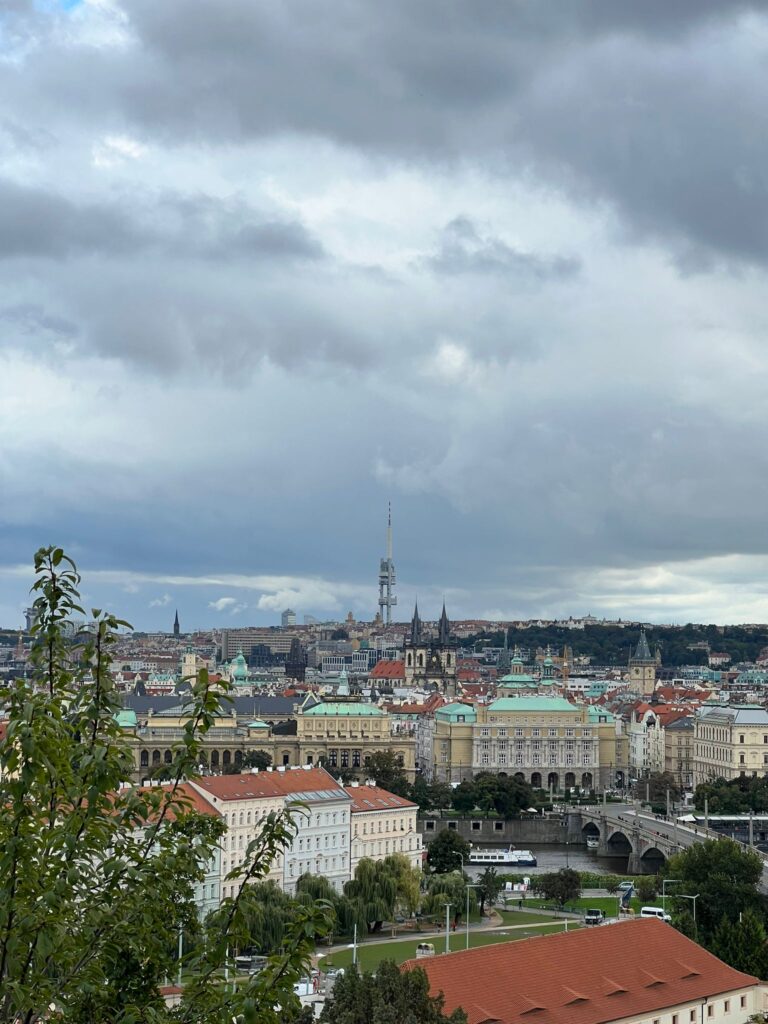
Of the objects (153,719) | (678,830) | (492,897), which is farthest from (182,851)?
(153,719)

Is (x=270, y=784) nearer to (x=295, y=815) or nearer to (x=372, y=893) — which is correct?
(x=295, y=815)

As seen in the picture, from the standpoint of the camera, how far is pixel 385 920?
243ft

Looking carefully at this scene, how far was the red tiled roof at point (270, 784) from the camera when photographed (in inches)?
3209

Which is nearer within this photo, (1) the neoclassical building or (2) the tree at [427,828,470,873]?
(2) the tree at [427,828,470,873]

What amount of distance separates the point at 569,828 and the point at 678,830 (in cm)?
2138

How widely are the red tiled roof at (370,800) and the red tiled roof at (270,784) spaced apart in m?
1.39

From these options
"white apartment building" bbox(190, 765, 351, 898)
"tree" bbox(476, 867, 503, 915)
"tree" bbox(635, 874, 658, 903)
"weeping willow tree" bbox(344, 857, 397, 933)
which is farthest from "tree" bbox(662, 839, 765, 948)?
"white apartment building" bbox(190, 765, 351, 898)

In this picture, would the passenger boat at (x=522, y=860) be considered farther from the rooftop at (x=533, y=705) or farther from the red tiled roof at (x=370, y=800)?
the rooftop at (x=533, y=705)

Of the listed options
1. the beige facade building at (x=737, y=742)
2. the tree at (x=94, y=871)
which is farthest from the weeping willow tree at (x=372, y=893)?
the beige facade building at (x=737, y=742)

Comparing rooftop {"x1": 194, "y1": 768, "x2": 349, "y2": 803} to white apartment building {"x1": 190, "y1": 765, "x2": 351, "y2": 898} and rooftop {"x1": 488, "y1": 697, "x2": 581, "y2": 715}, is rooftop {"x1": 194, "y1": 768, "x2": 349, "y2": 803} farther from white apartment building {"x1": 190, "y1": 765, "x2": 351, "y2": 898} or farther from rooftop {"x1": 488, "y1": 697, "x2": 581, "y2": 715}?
rooftop {"x1": 488, "y1": 697, "x2": 581, "y2": 715}

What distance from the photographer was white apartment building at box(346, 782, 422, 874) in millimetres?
90250

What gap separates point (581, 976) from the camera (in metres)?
43.5

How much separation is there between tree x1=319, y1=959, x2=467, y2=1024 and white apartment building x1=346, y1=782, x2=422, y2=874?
47.9 meters

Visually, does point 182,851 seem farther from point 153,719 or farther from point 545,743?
point 545,743
